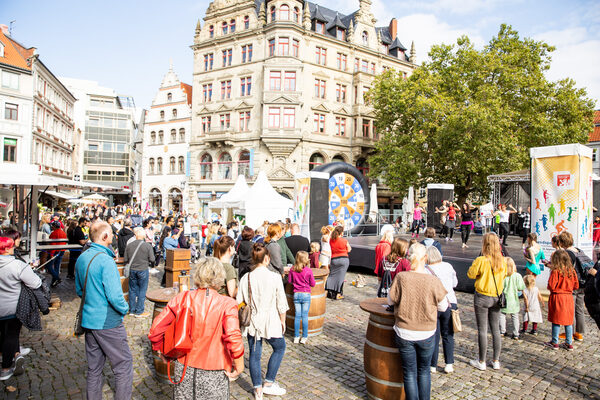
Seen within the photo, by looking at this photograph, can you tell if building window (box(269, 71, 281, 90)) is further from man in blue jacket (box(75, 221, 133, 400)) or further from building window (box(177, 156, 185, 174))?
man in blue jacket (box(75, 221, 133, 400))

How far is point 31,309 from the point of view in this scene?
487cm

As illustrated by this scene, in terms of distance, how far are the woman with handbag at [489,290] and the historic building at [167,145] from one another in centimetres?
3692

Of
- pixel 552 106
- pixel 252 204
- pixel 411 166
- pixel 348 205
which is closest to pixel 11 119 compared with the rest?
pixel 252 204

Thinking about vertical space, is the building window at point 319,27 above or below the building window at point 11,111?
above

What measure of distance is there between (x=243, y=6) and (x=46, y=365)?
117ft

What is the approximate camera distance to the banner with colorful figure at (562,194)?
366 inches

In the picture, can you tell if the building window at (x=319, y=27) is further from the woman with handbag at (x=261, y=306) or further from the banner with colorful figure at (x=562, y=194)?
the woman with handbag at (x=261, y=306)

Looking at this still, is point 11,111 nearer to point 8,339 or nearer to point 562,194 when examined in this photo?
point 8,339

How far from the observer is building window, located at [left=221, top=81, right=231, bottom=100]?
35.8 m

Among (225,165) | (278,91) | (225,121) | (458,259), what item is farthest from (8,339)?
(225,121)

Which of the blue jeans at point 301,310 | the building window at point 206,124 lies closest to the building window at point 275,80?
the building window at point 206,124

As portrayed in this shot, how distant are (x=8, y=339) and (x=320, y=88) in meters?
32.9

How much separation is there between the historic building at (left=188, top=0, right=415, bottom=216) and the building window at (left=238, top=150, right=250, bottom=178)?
0.09 meters

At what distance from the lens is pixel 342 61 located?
1430 inches
